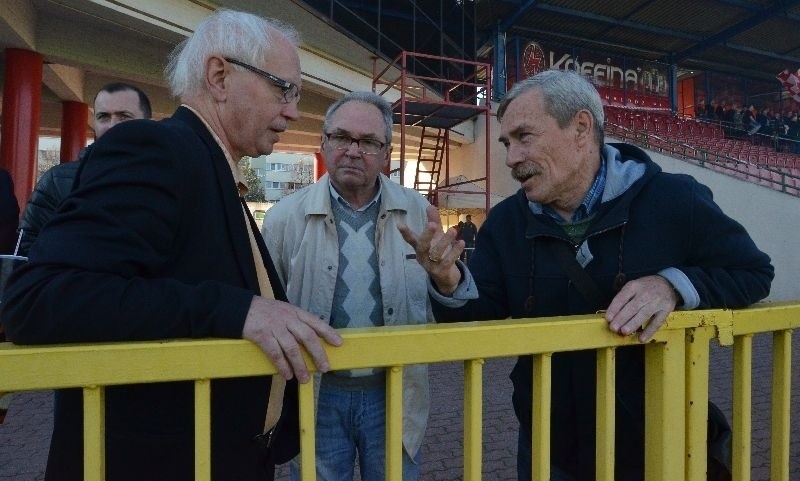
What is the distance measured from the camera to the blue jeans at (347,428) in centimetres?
191

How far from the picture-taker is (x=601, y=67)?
58.5ft

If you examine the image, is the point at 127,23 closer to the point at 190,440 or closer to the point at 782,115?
the point at 190,440

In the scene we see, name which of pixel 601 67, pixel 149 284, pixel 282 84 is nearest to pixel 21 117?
pixel 282 84

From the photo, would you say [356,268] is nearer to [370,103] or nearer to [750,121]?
[370,103]

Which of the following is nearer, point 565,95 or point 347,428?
point 565,95

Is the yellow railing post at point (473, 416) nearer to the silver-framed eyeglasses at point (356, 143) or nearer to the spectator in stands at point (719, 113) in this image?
the silver-framed eyeglasses at point (356, 143)

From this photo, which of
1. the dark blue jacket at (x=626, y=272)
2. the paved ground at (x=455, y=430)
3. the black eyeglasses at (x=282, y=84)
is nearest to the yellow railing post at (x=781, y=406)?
the dark blue jacket at (x=626, y=272)

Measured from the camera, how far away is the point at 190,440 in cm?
106

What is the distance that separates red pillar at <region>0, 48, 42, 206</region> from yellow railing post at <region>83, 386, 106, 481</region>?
25.1 feet

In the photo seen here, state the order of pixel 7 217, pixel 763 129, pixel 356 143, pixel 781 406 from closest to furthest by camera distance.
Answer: pixel 781 406 < pixel 356 143 < pixel 7 217 < pixel 763 129

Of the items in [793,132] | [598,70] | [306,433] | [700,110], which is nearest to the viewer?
[306,433]

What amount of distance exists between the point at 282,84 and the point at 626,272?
43.7 inches

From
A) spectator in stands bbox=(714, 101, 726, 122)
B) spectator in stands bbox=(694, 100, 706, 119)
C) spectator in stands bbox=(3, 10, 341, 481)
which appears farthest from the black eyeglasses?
Result: spectator in stands bbox=(714, 101, 726, 122)

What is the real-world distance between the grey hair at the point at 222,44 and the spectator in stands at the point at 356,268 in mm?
842
